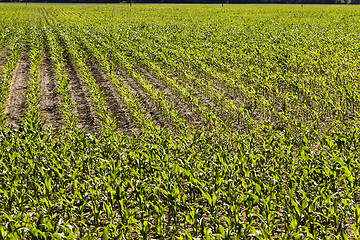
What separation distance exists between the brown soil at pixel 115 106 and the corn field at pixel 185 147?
0.08 meters

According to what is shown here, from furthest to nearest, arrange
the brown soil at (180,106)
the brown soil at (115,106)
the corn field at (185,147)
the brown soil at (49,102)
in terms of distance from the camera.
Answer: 1. the brown soil at (49,102)
2. the brown soil at (180,106)
3. the brown soil at (115,106)
4. the corn field at (185,147)

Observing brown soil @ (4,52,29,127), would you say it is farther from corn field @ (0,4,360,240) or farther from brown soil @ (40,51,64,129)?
brown soil @ (40,51,64,129)

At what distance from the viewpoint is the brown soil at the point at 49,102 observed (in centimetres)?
998

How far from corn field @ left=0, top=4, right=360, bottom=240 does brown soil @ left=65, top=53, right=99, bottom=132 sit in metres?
0.06

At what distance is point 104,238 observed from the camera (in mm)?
3842

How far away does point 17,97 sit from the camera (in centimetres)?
1211

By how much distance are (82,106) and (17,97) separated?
260cm

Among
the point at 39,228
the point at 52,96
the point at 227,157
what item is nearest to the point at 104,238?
the point at 39,228

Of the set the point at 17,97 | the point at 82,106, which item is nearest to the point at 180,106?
the point at 82,106

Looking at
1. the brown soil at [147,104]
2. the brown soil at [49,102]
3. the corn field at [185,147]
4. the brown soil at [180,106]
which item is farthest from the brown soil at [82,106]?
the brown soil at [180,106]

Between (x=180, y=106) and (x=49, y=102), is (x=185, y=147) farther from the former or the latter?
(x=49, y=102)

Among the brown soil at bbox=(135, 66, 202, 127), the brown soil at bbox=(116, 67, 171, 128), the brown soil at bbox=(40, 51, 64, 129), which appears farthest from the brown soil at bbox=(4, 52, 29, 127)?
the brown soil at bbox=(135, 66, 202, 127)

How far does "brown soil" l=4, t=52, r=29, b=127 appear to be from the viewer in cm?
1013

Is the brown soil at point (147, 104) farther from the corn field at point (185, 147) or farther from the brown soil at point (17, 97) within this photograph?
the brown soil at point (17, 97)
